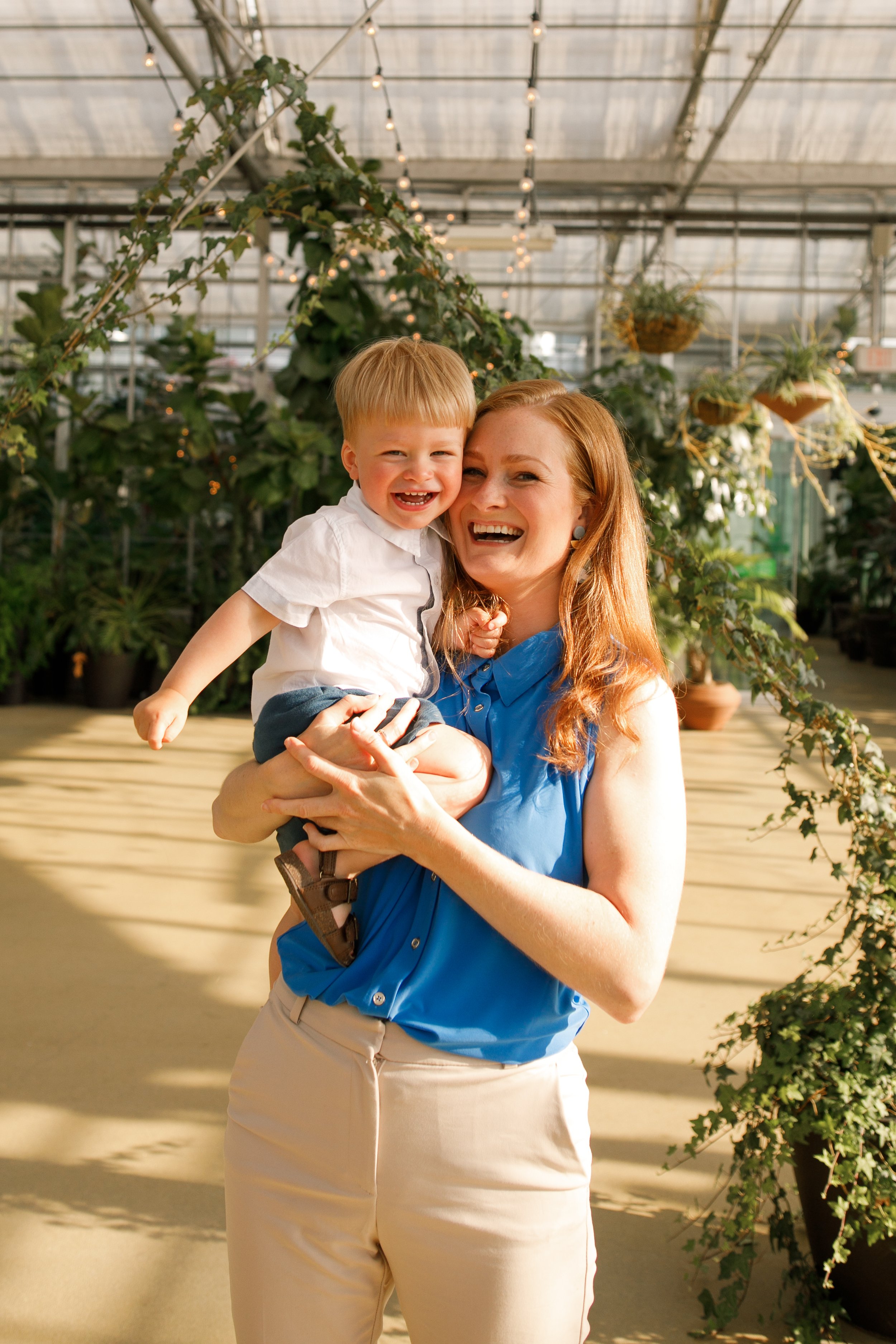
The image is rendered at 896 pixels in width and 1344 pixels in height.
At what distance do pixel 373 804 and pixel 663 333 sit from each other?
6.68 metres

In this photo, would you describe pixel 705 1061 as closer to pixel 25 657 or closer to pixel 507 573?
pixel 507 573

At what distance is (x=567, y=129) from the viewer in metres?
8.94

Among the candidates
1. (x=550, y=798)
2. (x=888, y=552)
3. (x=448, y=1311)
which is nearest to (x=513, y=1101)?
(x=448, y=1311)

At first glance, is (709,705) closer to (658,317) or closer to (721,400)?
(721,400)

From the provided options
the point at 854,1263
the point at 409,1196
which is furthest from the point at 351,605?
the point at 854,1263

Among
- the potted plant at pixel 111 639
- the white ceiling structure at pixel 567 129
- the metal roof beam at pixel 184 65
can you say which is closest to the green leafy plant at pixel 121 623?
the potted plant at pixel 111 639

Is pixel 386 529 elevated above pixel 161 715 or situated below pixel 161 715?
above

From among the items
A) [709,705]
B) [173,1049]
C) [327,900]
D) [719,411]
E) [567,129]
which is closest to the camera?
[327,900]

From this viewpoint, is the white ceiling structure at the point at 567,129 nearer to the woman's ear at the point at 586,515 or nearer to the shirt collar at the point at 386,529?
the shirt collar at the point at 386,529

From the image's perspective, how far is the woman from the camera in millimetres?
1125

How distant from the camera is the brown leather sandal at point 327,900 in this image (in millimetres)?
1224

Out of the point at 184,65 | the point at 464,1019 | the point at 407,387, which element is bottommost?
the point at 464,1019

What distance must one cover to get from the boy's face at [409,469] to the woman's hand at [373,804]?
380mm

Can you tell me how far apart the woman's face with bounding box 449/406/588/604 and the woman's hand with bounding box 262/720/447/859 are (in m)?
0.26
